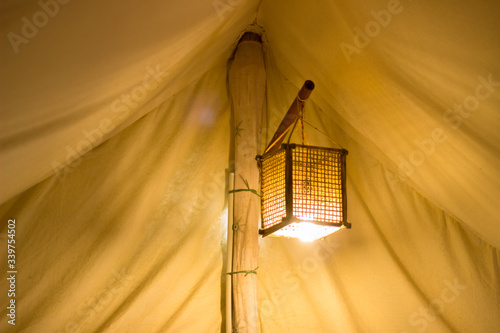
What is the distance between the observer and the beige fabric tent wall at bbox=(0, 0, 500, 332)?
173 cm

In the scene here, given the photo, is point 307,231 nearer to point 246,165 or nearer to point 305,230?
point 305,230

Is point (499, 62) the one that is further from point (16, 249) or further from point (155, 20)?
point (16, 249)

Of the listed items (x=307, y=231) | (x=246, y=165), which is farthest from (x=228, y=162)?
(x=307, y=231)

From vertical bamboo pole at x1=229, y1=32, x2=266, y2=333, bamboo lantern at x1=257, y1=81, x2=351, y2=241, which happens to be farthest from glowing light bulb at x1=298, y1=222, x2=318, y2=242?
vertical bamboo pole at x1=229, y1=32, x2=266, y2=333

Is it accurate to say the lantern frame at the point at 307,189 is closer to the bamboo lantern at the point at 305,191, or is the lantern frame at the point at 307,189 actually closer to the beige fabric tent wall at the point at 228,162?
the bamboo lantern at the point at 305,191

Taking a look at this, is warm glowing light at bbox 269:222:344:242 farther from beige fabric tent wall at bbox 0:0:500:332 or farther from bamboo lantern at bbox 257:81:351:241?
beige fabric tent wall at bbox 0:0:500:332

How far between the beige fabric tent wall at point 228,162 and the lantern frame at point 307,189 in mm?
479

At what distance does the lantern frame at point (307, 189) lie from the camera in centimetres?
195

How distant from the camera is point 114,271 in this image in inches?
88.6

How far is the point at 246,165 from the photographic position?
2.46 m

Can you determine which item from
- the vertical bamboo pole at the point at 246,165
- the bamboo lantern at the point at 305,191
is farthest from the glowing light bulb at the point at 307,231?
the vertical bamboo pole at the point at 246,165

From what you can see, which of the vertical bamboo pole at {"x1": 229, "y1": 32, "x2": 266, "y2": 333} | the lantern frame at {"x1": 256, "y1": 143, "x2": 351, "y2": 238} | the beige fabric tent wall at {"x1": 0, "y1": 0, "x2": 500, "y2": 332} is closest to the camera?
the beige fabric tent wall at {"x1": 0, "y1": 0, "x2": 500, "y2": 332}

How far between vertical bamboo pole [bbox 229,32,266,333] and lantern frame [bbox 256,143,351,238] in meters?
0.29

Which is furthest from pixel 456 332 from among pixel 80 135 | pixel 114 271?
pixel 80 135
